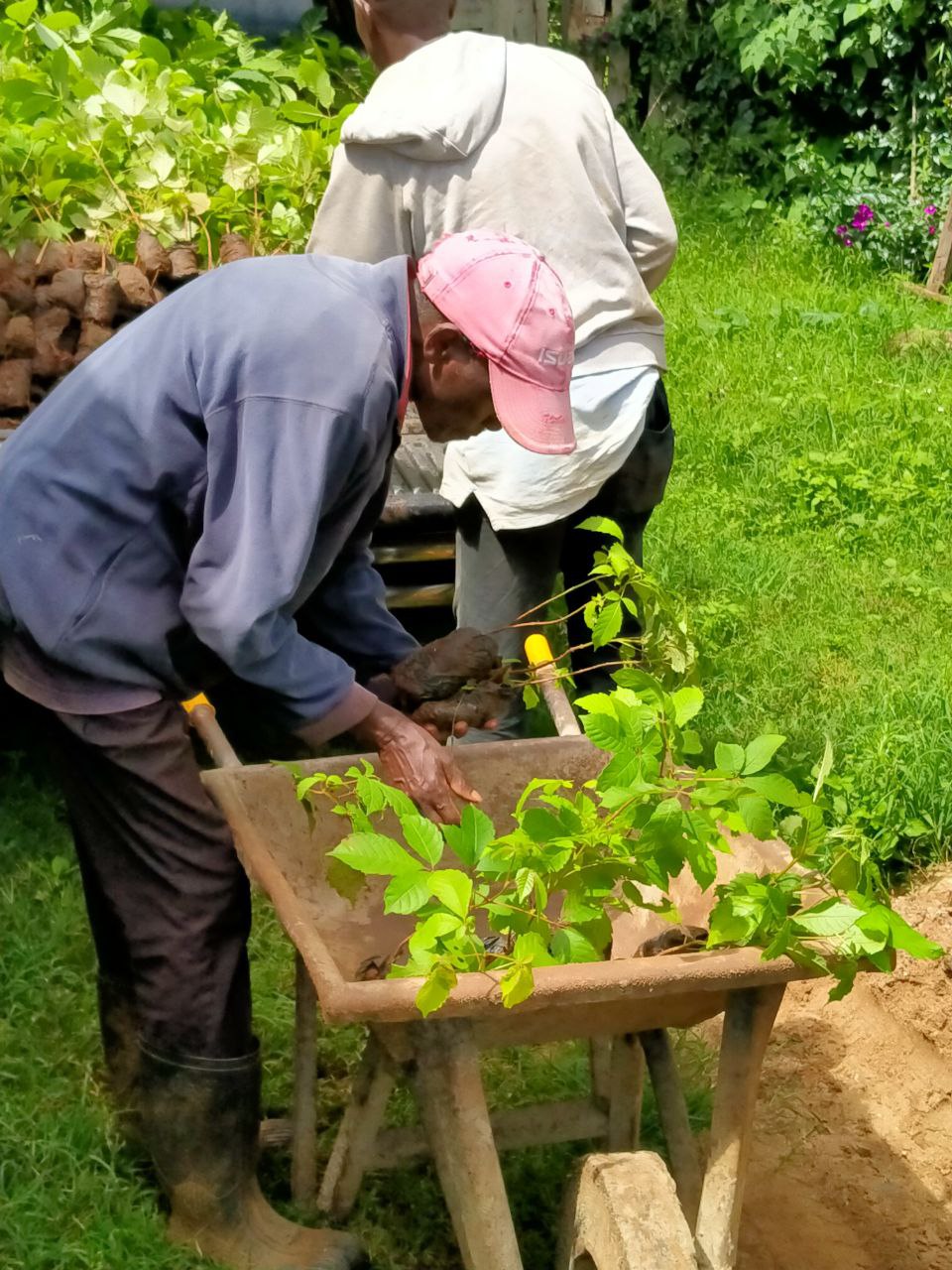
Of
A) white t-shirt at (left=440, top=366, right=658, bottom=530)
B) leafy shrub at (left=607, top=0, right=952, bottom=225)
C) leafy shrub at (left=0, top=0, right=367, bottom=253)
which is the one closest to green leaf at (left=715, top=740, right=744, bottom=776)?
white t-shirt at (left=440, top=366, right=658, bottom=530)

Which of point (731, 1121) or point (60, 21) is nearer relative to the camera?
point (731, 1121)

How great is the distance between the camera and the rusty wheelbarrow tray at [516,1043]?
88.1 inches

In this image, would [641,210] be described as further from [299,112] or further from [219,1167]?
[299,112]

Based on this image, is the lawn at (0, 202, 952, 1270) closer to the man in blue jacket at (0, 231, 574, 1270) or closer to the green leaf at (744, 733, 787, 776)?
the man in blue jacket at (0, 231, 574, 1270)

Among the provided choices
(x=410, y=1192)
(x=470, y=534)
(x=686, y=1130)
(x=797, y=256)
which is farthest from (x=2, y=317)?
(x=797, y=256)

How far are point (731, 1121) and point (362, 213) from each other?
7.14 feet

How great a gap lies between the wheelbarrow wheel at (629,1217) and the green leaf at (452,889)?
0.49 metres

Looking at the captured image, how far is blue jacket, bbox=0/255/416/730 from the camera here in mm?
2445

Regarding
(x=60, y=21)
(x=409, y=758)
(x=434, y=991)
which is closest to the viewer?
(x=434, y=991)

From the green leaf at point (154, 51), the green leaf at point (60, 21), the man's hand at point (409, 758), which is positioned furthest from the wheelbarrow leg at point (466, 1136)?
the green leaf at point (60, 21)

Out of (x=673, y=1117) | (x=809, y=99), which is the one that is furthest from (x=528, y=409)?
(x=809, y=99)

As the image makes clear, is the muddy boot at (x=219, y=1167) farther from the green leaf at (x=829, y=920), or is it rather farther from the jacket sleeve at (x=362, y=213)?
the jacket sleeve at (x=362, y=213)

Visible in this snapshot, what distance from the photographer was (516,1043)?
2.55 meters

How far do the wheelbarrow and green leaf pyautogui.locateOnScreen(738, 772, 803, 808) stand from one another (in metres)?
0.22
